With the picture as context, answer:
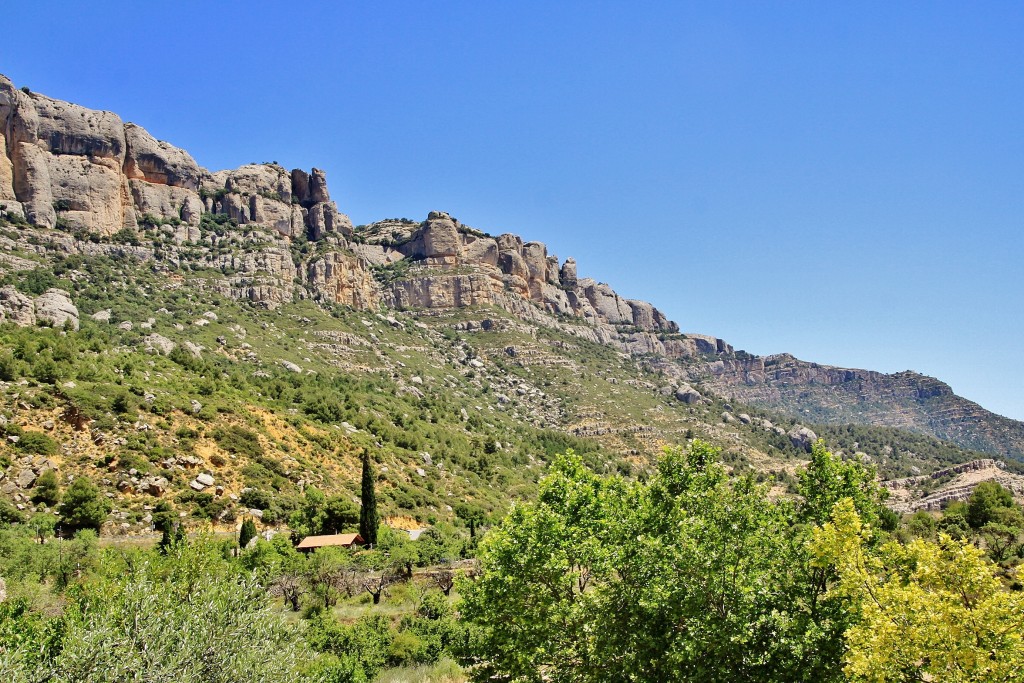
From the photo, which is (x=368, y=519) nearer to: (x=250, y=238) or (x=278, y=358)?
(x=278, y=358)

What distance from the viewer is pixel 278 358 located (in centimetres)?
7725

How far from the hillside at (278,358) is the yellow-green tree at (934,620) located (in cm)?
1001

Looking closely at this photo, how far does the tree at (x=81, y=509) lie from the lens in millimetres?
31812

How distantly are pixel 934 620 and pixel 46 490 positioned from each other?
42183 mm

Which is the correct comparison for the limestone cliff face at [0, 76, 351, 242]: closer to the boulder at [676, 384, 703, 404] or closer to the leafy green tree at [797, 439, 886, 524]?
the boulder at [676, 384, 703, 404]

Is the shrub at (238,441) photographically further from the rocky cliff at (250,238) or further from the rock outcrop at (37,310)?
the rocky cliff at (250,238)

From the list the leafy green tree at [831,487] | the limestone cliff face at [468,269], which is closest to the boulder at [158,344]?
the leafy green tree at [831,487]

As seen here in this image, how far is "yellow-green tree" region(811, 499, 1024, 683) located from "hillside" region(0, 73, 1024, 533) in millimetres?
10007

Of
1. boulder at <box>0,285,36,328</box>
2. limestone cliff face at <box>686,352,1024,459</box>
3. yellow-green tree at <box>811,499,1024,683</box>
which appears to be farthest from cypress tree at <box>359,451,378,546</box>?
limestone cliff face at <box>686,352,1024,459</box>

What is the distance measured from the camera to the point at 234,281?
322 ft

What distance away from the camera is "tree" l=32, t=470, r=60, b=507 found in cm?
3275

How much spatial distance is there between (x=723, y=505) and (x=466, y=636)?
1462cm

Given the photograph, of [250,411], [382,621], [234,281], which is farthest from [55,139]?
[382,621]

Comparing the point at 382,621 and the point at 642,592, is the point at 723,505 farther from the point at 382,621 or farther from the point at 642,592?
the point at 382,621
